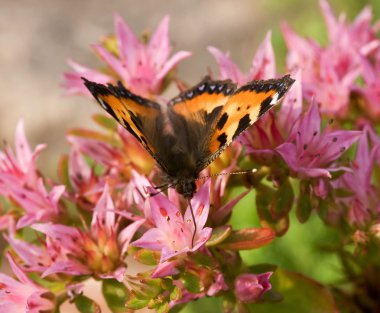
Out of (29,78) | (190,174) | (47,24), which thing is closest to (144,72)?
(190,174)

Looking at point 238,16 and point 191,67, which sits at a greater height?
point 238,16

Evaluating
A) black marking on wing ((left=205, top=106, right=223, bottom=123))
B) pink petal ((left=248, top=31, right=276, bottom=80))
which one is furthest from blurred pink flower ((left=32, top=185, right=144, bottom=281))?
pink petal ((left=248, top=31, right=276, bottom=80))

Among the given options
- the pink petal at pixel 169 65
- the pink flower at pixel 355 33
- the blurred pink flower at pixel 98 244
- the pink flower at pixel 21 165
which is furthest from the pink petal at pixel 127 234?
the pink flower at pixel 355 33

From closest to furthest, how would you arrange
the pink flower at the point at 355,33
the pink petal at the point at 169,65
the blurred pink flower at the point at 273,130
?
the blurred pink flower at the point at 273,130, the pink petal at the point at 169,65, the pink flower at the point at 355,33

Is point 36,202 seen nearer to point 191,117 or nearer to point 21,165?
point 21,165

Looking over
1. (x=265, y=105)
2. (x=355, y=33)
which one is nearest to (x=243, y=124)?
(x=265, y=105)

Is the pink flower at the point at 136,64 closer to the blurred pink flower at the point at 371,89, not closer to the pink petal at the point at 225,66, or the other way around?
the pink petal at the point at 225,66

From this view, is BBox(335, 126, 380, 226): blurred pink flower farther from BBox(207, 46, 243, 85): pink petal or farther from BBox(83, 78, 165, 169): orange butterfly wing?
BBox(83, 78, 165, 169): orange butterfly wing

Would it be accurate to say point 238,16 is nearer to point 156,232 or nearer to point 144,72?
Result: point 144,72
